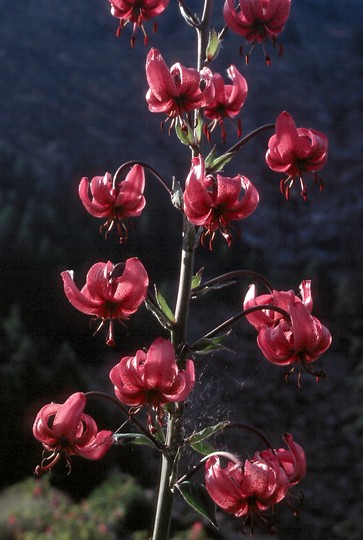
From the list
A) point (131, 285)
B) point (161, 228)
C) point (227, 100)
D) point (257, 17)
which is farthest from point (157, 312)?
point (161, 228)

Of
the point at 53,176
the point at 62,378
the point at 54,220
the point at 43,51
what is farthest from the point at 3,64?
the point at 62,378

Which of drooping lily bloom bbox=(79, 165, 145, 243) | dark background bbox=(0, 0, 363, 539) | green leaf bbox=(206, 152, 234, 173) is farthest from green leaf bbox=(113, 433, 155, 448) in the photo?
Result: dark background bbox=(0, 0, 363, 539)

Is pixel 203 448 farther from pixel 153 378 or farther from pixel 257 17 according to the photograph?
pixel 257 17

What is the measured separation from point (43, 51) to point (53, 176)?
3.44 meters

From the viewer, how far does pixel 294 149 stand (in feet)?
4.66

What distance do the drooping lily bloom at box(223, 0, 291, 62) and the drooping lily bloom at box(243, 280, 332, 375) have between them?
556 millimetres

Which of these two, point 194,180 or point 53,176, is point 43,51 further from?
point 194,180

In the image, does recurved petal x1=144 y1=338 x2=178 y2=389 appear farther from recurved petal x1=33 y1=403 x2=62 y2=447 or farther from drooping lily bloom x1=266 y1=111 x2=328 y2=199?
drooping lily bloom x1=266 y1=111 x2=328 y2=199

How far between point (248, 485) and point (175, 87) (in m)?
0.75

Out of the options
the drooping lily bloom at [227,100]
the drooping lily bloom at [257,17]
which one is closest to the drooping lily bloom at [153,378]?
the drooping lily bloom at [227,100]

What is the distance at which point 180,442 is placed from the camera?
1.43 m

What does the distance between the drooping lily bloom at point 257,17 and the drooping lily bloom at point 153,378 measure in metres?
0.71

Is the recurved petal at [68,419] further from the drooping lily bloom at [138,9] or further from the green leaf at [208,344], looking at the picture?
the drooping lily bloom at [138,9]

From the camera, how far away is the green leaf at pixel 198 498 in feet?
4.24
